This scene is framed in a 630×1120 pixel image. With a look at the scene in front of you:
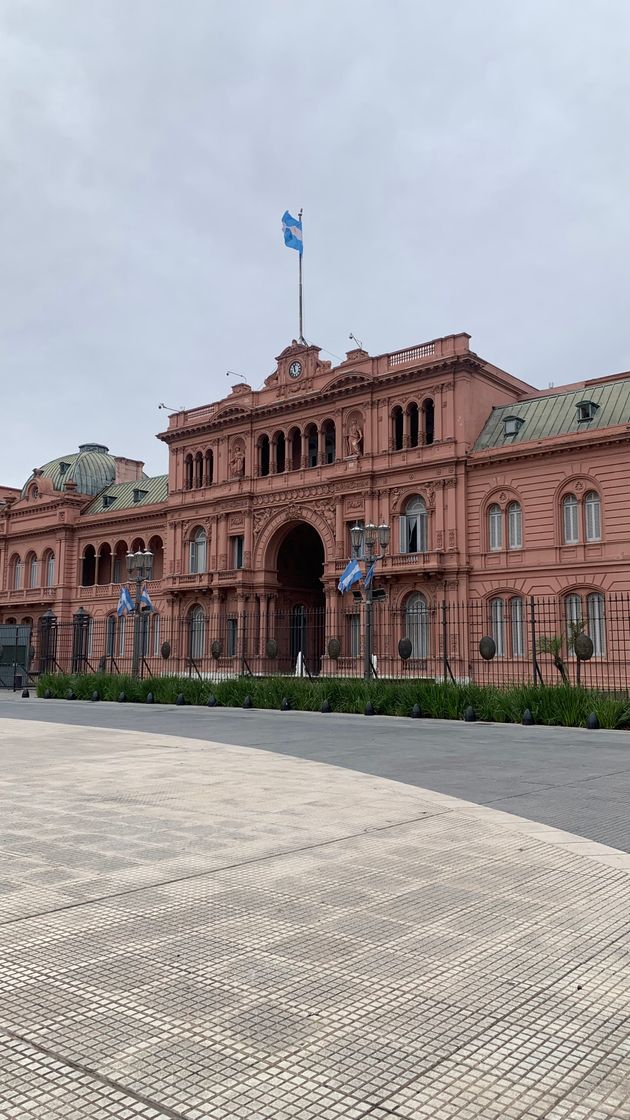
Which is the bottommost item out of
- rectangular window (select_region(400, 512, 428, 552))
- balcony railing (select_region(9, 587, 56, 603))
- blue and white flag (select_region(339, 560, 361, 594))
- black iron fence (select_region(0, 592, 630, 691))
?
black iron fence (select_region(0, 592, 630, 691))

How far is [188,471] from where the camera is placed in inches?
2073

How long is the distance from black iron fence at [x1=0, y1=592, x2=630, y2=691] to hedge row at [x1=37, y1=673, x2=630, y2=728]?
4.25ft

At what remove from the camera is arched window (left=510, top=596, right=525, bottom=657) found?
120ft

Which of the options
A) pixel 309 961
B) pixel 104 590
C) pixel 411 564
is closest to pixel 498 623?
pixel 411 564

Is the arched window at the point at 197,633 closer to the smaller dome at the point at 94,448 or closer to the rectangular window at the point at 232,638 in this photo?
the rectangular window at the point at 232,638

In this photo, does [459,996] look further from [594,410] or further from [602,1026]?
[594,410]

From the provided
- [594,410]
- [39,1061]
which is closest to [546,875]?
[39,1061]

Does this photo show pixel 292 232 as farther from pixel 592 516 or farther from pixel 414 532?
pixel 592 516

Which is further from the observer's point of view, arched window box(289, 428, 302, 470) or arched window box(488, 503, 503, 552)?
arched window box(289, 428, 302, 470)

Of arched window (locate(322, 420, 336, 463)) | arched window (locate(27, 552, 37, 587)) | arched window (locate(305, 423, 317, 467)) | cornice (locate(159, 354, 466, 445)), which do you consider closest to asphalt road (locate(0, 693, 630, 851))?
cornice (locate(159, 354, 466, 445))

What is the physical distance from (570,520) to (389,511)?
29.0ft

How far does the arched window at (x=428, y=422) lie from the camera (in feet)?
135

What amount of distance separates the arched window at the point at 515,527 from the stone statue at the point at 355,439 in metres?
8.66

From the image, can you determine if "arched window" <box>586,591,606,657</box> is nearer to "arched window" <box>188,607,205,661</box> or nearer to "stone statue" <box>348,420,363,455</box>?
"stone statue" <box>348,420,363,455</box>
